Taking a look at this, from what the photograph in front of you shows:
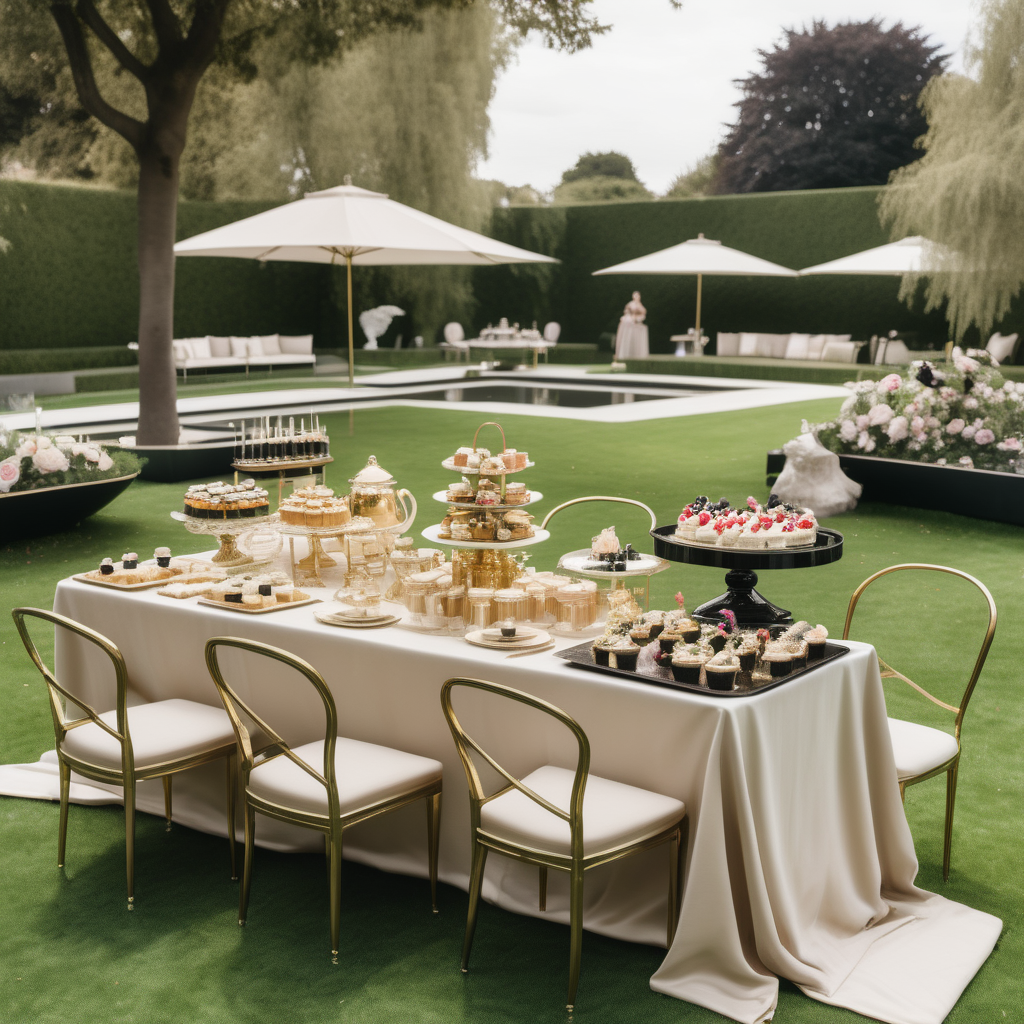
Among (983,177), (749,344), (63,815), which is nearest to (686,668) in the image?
(63,815)

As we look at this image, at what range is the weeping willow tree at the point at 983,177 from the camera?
41.4ft

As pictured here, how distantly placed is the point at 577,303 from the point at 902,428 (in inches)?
693

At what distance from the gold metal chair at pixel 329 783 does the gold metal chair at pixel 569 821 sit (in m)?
0.24

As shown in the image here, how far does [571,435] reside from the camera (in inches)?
505

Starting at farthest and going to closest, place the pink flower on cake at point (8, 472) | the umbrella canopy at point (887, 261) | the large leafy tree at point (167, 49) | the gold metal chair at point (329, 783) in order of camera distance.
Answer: the umbrella canopy at point (887, 261)
the large leafy tree at point (167, 49)
the pink flower on cake at point (8, 472)
the gold metal chair at point (329, 783)

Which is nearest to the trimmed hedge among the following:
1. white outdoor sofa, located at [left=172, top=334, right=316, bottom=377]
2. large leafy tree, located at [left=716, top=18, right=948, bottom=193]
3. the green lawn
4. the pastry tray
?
white outdoor sofa, located at [left=172, top=334, right=316, bottom=377]

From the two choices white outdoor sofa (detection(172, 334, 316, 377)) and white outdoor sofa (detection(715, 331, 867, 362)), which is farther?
white outdoor sofa (detection(715, 331, 867, 362))

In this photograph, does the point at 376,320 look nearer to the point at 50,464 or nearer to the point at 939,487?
the point at 50,464

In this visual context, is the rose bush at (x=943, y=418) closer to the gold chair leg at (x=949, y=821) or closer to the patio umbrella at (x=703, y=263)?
the gold chair leg at (x=949, y=821)

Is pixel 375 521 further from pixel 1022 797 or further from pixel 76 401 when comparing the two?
pixel 76 401

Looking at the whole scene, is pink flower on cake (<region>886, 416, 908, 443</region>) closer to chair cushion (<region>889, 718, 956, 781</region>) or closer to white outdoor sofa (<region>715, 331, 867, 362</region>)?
chair cushion (<region>889, 718, 956, 781</region>)

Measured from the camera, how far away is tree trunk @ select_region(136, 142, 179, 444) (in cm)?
1018

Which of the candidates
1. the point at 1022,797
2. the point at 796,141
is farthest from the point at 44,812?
the point at 796,141

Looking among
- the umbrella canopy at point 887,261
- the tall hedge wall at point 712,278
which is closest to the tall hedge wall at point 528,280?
the tall hedge wall at point 712,278
